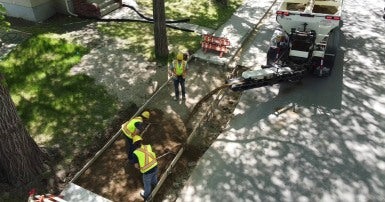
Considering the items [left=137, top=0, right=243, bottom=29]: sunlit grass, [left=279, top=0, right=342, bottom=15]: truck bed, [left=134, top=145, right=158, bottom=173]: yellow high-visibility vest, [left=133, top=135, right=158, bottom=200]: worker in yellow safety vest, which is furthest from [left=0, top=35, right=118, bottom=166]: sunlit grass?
[left=279, top=0, right=342, bottom=15]: truck bed

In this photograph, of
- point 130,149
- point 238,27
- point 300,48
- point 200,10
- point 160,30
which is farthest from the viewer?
point 200,10

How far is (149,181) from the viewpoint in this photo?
8273mm

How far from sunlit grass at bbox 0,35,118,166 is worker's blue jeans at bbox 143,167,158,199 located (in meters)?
2.54

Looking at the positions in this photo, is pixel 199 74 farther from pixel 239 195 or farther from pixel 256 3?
pixel 256 3

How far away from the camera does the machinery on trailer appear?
12.1m

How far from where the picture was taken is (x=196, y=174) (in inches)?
368

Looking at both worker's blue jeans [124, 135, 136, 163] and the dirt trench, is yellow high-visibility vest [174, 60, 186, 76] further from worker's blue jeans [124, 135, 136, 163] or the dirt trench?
worker's blue jeans [124, 135, 136, 163]

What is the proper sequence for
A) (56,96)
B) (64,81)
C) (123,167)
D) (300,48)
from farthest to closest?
(300,48) → (64,81) → (56,96) → (123,167)

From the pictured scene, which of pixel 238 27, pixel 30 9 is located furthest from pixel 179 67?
pixel 30 9

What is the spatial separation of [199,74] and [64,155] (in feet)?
19.1

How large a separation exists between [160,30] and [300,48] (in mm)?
5218

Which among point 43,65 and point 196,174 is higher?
point 43,65

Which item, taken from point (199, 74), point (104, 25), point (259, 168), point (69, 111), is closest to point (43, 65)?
point (69, 111)

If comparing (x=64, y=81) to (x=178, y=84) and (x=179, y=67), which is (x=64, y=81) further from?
(x=179, y=67)
